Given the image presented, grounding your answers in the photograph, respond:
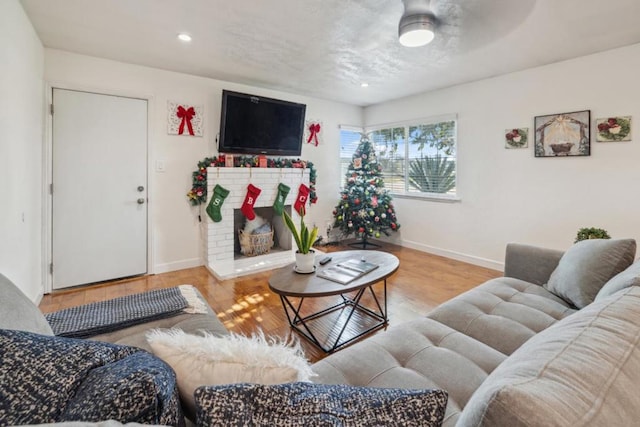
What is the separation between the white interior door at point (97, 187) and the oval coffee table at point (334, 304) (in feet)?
7.03

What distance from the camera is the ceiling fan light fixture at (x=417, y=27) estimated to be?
206 centimetres

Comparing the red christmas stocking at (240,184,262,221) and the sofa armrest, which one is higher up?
the red christmas stocking at (240,184,262,221)

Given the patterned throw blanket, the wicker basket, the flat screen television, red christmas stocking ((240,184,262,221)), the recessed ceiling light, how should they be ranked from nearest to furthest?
1. the patterned throw blanket
2. the recessed ceiling light
3. the flat screen television
4. red christmas stocking ((240,184,262,221))
5. the wicker basket

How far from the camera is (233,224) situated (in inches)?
154

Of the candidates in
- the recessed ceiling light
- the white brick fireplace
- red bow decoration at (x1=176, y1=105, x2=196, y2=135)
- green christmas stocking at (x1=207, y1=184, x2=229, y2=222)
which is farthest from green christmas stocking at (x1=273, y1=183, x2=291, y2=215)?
the recessed ceiling light

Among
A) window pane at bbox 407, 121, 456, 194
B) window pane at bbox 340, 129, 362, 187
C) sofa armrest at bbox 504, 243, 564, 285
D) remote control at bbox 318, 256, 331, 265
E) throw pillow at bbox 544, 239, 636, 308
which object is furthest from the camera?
window pane at bbox 340, 129, 362, 187

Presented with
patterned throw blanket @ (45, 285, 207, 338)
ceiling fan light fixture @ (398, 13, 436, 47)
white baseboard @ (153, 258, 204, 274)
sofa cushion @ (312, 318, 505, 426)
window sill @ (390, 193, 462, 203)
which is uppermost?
ceiling fan light fixture @ (398, 13, 436, 47)

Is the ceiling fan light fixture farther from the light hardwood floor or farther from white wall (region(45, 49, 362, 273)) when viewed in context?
white wall (region(45, 49, 362, 273))

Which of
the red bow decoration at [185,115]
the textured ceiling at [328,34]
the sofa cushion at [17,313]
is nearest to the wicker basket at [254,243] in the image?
the red bow decoration at [185,115]

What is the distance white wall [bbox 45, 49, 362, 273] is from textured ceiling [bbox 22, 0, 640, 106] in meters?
0.15

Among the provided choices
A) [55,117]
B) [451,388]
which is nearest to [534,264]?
[451,388]

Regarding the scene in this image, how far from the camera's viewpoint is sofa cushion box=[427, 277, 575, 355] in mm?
1399

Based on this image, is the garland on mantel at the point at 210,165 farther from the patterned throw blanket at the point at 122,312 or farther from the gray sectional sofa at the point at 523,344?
the gray sectional sofa at the point at 523,344

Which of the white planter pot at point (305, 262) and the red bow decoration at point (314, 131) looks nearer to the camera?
the white planter pot at point (305, 262)
